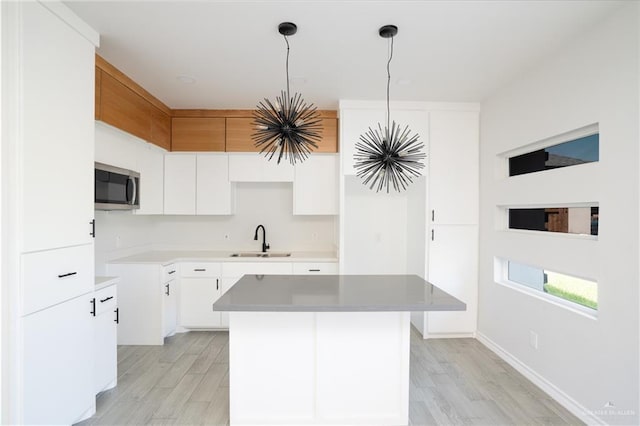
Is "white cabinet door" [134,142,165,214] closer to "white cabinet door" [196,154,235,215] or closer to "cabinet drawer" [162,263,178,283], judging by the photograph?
"white cabinet door" [196,154,235,215]

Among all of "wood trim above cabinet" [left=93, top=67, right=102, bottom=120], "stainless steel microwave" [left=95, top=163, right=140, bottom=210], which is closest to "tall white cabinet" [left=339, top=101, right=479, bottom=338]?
"stainless steel microwave" [left=95, top=163, right=140, bottom=210]

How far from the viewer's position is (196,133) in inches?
151

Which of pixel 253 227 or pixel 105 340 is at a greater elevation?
pixel 253 227

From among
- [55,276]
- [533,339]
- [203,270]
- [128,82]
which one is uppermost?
[128,82]

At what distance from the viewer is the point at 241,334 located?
2.01 m

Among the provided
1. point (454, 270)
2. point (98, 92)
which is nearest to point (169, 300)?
point (98, 92)

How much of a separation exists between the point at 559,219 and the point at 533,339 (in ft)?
3.45

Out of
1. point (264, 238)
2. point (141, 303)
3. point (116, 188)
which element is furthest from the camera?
point (264, 238)

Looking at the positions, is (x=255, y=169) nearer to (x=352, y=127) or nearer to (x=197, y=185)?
(x=197, y=185)

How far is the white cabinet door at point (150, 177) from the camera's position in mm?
3373

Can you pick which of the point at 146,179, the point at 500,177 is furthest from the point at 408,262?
the point at 146,179

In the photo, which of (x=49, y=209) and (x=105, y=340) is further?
(x=105, y=340)

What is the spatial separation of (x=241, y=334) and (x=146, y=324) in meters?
1.89

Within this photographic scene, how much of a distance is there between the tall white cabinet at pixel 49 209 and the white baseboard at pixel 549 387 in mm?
3370
